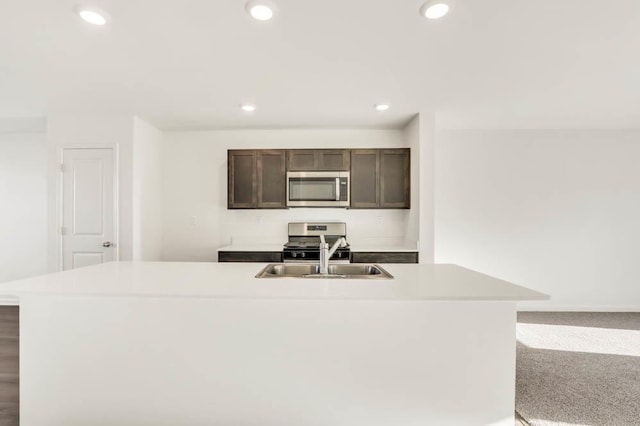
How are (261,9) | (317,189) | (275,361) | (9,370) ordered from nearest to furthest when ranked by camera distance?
1. (275,361)
2. (261,9)
3. (9,370)
4. (317,189)

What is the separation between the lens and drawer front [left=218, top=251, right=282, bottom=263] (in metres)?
3.59

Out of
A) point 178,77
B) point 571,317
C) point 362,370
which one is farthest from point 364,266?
point 571,317

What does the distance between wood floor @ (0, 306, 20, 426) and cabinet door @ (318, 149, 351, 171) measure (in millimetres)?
3161

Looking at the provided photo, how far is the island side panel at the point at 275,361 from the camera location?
5.22 ft

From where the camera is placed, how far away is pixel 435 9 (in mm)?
1704

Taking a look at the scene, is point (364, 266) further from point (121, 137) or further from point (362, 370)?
point (121, 137)

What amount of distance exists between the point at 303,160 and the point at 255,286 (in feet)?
7.94

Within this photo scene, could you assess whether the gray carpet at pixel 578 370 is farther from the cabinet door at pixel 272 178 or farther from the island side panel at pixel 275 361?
the cabinet door at pixel 272 178

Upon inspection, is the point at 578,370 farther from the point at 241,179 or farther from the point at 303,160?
the point at 241,179

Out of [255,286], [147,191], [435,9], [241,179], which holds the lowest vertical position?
[255,286]

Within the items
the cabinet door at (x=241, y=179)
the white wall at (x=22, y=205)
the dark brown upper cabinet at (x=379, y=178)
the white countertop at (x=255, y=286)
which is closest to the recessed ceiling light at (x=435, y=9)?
the white countertop at (x=255, y=286)

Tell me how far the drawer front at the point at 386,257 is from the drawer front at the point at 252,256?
2.81 ft

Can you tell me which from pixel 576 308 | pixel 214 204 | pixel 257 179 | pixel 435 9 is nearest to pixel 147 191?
pixel 214 204

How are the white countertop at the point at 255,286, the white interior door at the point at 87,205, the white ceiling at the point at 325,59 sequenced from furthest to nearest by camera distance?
the white interior door at the point at 87,205
the white ceiling at the point at 325,59
the white countertop at the point at 255,286
